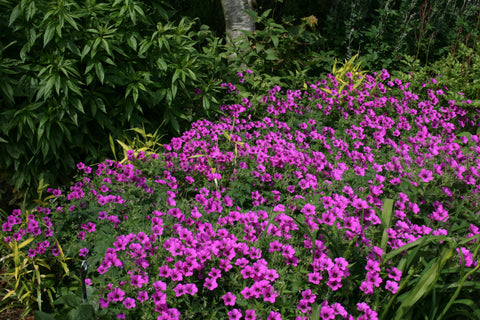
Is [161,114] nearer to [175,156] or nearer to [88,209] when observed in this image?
[175,156]

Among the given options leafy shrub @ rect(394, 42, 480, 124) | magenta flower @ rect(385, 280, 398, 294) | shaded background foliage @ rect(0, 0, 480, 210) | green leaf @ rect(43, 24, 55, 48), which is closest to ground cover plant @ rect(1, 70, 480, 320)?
magenta flower @ rect(385, 280, 398, 294)

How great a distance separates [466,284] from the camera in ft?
7.43

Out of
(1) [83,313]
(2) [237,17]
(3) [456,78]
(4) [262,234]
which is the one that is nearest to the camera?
(1) [83,313]

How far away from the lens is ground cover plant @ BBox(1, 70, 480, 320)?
2.22 metres

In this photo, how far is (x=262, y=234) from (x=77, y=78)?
205cm

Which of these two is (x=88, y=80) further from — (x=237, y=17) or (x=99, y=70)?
(x=237, y=17)

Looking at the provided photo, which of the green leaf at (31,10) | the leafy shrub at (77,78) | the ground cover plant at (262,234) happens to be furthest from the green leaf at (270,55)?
the green leaf at (31,10)

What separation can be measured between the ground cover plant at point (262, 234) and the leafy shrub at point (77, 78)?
17.0 inches

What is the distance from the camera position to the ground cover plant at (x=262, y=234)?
2217mm

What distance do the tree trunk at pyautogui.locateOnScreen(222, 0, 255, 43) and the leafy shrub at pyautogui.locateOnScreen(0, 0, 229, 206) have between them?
1265 mm

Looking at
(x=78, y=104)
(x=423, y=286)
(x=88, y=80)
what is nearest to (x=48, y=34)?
(x=88, y=80)

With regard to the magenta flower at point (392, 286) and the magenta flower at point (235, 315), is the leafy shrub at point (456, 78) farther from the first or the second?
the magenta flower at point (235, 315)

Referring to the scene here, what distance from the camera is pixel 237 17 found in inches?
192

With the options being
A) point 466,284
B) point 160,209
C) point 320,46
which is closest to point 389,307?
point 466,284
